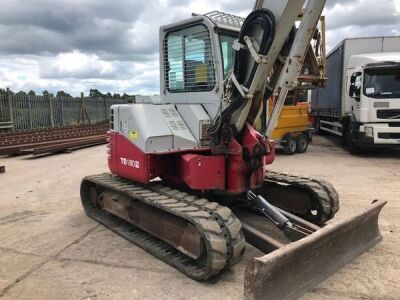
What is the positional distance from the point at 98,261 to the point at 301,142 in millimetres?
10090

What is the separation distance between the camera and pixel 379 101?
12125 millimetres

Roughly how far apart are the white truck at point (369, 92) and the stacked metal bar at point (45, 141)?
9.34m

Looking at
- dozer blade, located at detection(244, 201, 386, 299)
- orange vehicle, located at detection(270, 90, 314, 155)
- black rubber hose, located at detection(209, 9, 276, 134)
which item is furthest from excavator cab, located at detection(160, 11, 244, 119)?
orange vehicle, located at detection(270, 90, 314, 155)

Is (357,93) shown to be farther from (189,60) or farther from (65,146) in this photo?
(65,146)

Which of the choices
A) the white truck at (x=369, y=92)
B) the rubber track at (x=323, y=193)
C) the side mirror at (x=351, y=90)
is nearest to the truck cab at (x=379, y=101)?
the white truck at (x=369, y=92)

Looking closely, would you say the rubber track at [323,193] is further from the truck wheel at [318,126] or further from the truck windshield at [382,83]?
the truck wheel at [318,126]

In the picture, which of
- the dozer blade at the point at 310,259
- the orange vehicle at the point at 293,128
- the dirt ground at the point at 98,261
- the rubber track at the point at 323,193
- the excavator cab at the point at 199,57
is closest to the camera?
the dozer blade at the point at 310,259

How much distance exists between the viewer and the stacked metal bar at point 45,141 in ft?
45.3

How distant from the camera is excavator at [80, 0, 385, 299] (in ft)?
13.4

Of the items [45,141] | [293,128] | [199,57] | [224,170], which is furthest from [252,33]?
[45,141]

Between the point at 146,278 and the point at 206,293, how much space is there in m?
0.67

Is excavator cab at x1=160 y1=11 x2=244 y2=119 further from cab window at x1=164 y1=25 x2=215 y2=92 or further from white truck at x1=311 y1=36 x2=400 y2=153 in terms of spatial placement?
white truck at x1=311 y1=36 x2=400 y2=153

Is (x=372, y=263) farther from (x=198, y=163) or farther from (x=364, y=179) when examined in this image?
(x=364, y=179)

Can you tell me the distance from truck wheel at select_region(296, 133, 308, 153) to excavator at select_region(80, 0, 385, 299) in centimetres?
768
